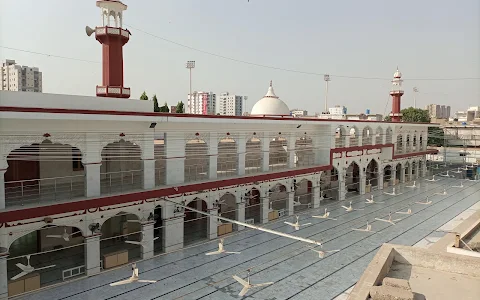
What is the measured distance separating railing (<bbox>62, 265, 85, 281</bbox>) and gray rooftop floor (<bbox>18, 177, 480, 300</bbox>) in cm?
50

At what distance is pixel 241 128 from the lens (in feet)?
67.3

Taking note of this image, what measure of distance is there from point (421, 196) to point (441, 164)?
67.7 ft

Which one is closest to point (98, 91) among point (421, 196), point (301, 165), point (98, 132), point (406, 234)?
point (98, 132)

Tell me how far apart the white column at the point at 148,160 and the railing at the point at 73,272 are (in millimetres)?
4086

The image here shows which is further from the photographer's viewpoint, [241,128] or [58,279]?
[241,128]

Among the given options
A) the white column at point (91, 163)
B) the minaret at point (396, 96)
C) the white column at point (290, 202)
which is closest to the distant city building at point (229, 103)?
the minaret at point (396, 96)

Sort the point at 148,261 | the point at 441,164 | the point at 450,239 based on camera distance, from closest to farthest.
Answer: the point at 450,239 < the point at 148,261 < the point at 441,164

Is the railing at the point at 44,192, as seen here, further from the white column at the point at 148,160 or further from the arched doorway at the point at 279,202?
the arched doorway at the point at 279,202

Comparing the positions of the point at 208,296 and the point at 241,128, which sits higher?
the point at 241,128

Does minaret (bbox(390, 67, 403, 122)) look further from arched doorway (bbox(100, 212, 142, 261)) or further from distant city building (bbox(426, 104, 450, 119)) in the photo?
distant city building (bbox(426, 104, 450, 119))

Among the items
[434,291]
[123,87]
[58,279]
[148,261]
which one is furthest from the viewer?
[123,87]

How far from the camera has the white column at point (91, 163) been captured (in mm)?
14562

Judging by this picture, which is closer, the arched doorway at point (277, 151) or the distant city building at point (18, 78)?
the arched doorway at point (277, 151)

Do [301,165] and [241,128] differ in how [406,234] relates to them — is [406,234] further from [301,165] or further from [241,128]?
[241,128]
